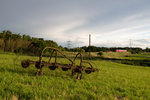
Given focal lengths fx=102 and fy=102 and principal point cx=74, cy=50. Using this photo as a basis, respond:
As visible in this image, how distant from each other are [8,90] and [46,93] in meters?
1.23

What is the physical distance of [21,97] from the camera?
9.77ft

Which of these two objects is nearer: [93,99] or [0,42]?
[93,99]

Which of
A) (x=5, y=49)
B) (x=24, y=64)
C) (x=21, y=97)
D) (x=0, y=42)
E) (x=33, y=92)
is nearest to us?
(x=21, y=97)

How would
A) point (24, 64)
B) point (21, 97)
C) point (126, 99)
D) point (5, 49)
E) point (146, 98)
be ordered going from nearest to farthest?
point (21, 97) < point (126, 99) < point (146, 98) < point (24, 64) < point (5, 49)

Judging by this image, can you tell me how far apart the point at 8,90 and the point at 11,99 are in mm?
745

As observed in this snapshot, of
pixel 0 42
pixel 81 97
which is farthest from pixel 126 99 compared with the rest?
pixel 0 42

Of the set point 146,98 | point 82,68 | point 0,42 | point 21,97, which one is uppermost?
point 0,42

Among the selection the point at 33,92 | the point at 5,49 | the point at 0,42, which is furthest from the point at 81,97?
the point at 0,42

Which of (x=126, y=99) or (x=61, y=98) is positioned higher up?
(x=61, y=98)

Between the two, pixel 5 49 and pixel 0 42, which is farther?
pixel 0 42

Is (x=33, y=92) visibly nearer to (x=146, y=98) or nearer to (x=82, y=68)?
(x=82, y=68)

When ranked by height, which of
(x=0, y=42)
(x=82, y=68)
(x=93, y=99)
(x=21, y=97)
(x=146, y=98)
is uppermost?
(x=0, y=42)

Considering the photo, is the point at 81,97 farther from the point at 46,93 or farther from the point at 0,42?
the point at 0,42

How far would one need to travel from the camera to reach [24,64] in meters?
5.34
